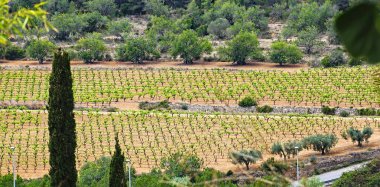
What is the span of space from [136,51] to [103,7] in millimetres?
15360

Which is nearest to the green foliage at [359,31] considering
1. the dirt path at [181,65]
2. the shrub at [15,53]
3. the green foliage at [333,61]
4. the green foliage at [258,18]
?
the dirt path at [181,65]

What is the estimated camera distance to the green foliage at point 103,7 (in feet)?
243

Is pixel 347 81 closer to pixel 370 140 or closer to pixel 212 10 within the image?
pixel 370 140

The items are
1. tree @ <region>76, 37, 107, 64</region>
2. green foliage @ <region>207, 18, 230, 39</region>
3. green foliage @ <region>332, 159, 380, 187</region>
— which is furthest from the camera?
green foliage @ <region>207, 18, 230, 39</region>

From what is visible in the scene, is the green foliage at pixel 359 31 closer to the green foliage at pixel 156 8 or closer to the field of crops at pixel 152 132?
the field of crops at pixel 152 132

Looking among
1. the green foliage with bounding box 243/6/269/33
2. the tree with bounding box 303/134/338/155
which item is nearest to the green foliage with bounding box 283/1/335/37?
the green foliage with bounding box 243/6/269/33

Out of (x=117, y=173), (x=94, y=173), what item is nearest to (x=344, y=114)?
(x=94, y=173)

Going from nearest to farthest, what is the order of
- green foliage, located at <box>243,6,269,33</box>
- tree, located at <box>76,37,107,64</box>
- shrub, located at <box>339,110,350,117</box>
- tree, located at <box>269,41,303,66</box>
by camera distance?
1. shrub, located at <box>339,110,350,117</box>
2. tree, located at <box>269,41,303,66</box>
3. tree, located at <box>76,37,107,64</box>
4. green foliage, located at <box>243,6,269,33</box>

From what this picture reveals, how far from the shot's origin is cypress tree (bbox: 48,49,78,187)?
694 inches

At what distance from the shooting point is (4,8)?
108 inches

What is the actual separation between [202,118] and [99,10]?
3376 centimetres

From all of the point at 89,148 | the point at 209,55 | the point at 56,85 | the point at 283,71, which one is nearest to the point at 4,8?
the point at 56,85

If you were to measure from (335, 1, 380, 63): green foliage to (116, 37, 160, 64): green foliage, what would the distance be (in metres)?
58.9

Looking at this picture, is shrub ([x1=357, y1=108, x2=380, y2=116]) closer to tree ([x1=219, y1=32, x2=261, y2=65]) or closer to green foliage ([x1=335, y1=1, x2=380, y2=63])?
tree ([x1=219, y1=32, x2=261, y2=65])
